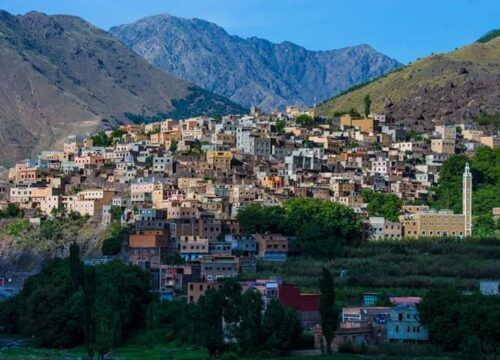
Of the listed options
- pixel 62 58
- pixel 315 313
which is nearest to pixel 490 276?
pixel 315 313

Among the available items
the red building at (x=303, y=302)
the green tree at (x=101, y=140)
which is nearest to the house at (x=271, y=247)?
the red building at (x=303, y=302)

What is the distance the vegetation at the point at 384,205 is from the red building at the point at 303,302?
71.5ft

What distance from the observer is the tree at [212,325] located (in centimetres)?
4472

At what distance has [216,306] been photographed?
45500 mm

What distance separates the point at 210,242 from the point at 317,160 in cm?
2209

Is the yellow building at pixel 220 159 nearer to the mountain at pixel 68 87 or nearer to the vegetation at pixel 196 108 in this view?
the mountain at pixel 68 87

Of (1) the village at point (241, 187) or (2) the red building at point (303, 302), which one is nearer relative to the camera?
(2) the red building at point (303, 302)

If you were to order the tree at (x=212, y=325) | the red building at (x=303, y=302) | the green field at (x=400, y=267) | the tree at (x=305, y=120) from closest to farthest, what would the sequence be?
1. the tree at (x=212, y=325)
2. the red building at (x=303, y=302)
3. the green field at (x=400, y=267)
4. the tree at (x=305, y=120)

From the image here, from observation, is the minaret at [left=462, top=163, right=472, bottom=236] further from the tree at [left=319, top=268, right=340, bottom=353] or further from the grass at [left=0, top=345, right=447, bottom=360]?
the tree at [left=319, top=268, right=340, bottom=353]

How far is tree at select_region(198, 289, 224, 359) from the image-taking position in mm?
44719

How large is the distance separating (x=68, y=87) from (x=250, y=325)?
11240cm

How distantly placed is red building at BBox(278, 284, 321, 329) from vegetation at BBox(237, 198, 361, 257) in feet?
44.8

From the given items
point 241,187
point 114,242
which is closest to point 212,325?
point 114,242

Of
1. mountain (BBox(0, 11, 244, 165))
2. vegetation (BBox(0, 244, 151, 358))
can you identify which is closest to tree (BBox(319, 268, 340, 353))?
vegetation (BBox(0, 244, 151, 358))
